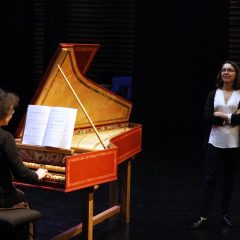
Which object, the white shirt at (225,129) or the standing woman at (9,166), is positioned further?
the white shirt at (225,129)

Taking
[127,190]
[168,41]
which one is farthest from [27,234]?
[168,41]

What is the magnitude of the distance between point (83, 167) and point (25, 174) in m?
0.40

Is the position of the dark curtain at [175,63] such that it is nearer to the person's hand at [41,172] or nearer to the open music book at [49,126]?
the open music book at [49,126]

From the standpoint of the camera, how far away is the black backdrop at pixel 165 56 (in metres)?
8.93

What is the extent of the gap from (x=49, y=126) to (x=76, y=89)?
0.56m

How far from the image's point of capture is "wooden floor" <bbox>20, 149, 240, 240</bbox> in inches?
192

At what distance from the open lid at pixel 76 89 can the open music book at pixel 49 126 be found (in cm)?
13

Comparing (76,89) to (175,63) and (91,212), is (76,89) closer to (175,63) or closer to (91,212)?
(91,212)

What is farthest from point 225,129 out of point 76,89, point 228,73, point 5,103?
point 5,103

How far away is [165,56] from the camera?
357 inches

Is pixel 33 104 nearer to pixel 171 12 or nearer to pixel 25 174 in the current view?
pixel 25 174

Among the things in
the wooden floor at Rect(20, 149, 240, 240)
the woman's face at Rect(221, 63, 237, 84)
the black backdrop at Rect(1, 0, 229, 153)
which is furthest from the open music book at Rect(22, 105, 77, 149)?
the black backdrop at Rect(1, 0, 229, 153)

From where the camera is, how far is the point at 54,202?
5.82 meters

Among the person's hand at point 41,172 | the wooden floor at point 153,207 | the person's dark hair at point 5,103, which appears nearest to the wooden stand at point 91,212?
the wooden floor at point 153,207
